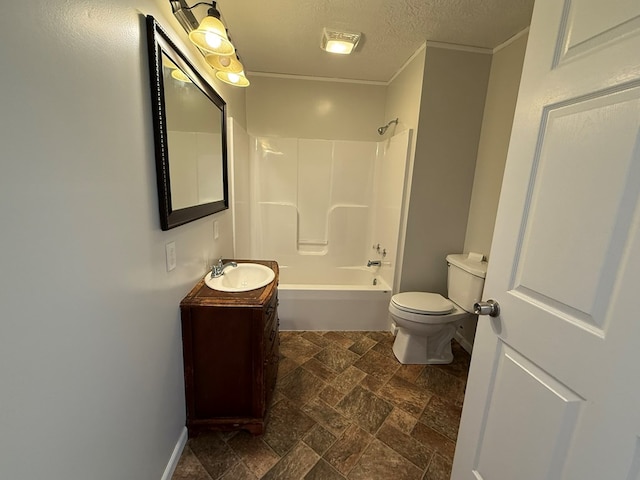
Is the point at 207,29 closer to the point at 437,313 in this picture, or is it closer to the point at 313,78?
the point at 313,78

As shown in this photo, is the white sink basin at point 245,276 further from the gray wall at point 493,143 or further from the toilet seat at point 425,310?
the gray wall at point 493,143

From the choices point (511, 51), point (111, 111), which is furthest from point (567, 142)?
point (511, 51)

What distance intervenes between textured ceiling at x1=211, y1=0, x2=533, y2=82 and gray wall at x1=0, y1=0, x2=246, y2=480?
936 millimetres

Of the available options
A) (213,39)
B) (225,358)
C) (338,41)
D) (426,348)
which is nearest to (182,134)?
(213,39)

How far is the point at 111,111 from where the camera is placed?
788 mm

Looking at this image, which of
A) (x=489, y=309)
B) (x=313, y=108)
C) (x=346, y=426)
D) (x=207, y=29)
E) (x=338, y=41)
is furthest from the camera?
(x=313, y=108)

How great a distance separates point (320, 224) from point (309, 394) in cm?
182

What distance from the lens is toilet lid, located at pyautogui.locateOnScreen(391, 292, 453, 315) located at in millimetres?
1955

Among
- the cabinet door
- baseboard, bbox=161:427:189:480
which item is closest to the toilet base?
the cabinet door

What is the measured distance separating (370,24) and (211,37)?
1168 millimetres

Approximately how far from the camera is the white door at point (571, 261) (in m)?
0.59

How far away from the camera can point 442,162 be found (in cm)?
218

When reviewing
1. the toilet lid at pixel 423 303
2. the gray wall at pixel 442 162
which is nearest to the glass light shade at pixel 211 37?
the gray wall at pixel 442 162

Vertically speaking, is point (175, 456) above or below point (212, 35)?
below
